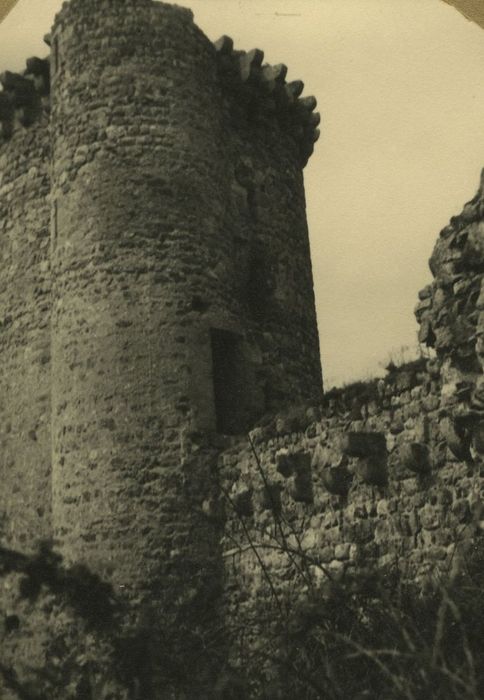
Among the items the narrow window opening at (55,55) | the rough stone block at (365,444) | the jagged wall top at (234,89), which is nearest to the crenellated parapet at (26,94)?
the jagged wall top at (234,89)

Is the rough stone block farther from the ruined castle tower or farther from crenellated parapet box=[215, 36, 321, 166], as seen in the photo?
crenellated parapet box=[215, 36, 321, 166]

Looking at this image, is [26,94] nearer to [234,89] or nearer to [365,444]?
[234,89]

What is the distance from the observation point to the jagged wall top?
11.9 m

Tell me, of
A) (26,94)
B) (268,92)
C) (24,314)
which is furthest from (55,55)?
(24,314)

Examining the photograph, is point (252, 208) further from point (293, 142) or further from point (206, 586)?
point (206, 586)

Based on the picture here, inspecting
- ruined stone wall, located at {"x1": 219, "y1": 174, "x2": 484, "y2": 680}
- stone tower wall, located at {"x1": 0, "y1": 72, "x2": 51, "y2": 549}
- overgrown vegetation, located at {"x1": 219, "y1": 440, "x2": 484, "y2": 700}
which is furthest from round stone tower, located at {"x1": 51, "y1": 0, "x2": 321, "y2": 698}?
overgrown vegetation, located at {"x1": 219, "y1": 440, "x2": 484, "y2": 700}

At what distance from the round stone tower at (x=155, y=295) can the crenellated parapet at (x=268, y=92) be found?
0.10 feet

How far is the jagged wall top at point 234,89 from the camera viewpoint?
1186 centimetres

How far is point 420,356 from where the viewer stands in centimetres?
805

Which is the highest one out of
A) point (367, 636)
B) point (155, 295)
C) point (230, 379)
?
point (155, 295)

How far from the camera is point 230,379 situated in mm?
11000

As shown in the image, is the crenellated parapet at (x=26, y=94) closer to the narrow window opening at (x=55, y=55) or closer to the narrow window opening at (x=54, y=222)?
the narrow window opening at (x=55, y=55)

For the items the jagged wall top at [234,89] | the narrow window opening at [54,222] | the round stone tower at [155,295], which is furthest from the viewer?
the jagged wall top at [234,89]

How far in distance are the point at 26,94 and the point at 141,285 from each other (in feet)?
11.3
